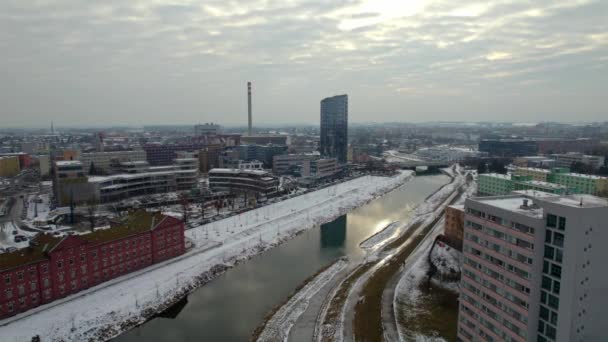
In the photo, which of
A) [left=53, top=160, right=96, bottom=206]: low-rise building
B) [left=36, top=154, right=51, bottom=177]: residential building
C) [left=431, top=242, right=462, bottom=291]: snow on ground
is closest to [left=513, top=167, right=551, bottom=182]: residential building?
[left=431, top=242, right=462, bottom=291]: snow on ground

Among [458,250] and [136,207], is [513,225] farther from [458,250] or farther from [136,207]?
[136,207]

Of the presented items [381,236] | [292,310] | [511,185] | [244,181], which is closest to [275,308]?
[292,310]

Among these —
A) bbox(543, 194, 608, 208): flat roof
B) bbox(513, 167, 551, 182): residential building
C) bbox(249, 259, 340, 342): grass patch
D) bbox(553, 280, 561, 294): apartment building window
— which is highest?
bbox(543, 194, 608, 208): flat roof

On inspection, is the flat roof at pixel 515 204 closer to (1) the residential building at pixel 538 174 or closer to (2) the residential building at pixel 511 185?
(2) the residential building at pixel 511 185

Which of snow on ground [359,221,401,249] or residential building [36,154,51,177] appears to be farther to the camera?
residential building [36,154,51,177]

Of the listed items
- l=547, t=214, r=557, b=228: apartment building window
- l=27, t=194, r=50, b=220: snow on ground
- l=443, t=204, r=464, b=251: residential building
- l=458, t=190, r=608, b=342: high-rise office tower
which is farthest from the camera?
l=27, t=194, r=50, b=220: snow on ground

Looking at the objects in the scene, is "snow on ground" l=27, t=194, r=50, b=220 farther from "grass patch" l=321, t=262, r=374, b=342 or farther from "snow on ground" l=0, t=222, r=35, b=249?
"grass patch" l=321, t=262, r=374, b=342
